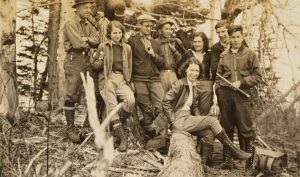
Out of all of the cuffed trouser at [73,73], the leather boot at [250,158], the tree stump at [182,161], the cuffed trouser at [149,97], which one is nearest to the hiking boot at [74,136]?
the cuffed trouser at [73,73]

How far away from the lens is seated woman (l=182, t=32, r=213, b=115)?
6.44 meters

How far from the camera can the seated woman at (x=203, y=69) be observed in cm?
644

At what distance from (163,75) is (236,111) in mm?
1194

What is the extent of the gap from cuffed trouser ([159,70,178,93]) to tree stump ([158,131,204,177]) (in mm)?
1210

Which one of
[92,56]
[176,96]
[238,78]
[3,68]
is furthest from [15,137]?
[238,78]

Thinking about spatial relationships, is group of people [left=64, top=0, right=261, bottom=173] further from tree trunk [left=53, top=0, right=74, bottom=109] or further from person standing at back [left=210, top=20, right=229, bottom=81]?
tree trunk [left=53, top=0, right=74, bottom=109]

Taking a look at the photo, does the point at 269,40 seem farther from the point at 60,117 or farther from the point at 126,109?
the point at 60,117

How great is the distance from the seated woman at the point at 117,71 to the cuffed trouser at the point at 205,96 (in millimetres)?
993

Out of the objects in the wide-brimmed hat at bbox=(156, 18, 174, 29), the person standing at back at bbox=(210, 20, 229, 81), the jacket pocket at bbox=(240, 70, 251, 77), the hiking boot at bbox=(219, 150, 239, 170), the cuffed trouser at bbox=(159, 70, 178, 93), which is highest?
the wide-brimmed hat at bbox=(156, 18, 174, 29)

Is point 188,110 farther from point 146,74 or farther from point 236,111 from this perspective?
point 146,74

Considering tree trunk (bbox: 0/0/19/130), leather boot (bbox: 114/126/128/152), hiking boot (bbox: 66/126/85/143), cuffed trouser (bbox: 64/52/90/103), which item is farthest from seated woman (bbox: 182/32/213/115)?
tree trunk (bbox: 0/0/19/130)

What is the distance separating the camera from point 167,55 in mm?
6785

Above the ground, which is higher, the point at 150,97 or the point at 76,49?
the point at 76,49

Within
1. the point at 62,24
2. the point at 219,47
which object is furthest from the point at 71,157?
the point at 62,24
